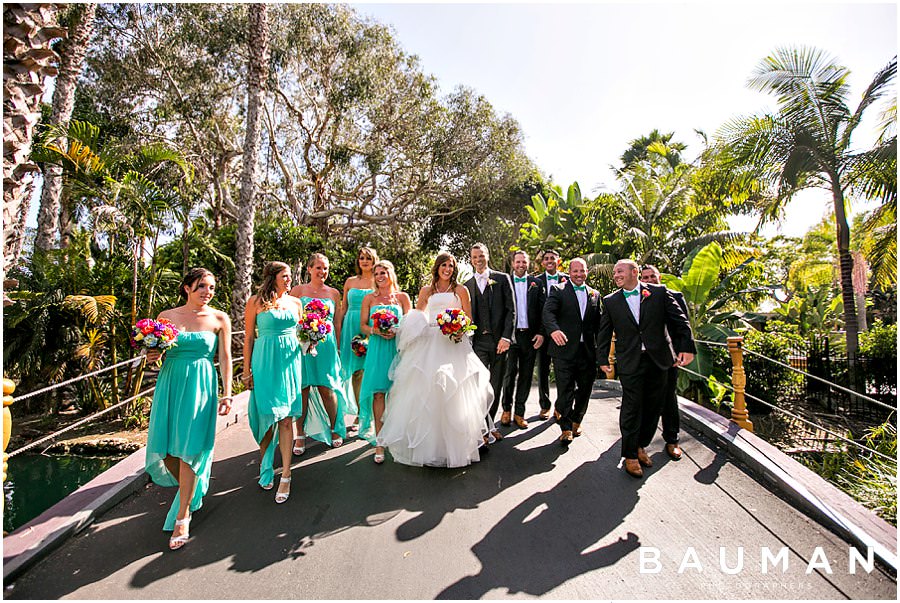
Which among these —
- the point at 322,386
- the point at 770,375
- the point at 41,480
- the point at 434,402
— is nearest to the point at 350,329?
the point at 322,386

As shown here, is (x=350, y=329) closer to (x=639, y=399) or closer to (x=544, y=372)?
(x=544, y=372)

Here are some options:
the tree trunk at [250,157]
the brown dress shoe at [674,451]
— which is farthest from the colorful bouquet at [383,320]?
the tree trunk at [250,157]

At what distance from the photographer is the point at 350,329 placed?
20.9 feet

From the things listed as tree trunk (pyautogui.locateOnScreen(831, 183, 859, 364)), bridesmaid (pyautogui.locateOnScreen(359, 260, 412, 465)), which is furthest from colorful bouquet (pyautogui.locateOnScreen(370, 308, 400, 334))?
tree trunk (pyautogui.locateOnScreen(831, 183, 859, 364))

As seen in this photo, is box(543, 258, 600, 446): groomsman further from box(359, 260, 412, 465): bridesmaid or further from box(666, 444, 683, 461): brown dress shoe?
box(359, 260, 412, 465): bridesmaid

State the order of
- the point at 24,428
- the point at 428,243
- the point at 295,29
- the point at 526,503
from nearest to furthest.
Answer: the point at 526,503 < the point at 24,428 < the point at 295,29 < the point at 428,243

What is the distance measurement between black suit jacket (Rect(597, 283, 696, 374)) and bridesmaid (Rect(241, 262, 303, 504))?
318 centimetres

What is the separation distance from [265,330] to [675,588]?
3.87 m

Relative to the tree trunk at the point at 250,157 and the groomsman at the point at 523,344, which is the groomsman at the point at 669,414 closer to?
the groomsman at the point at 523,344

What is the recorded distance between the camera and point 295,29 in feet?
57.6

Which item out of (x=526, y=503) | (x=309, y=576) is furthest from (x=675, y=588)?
(x=309, y=576)

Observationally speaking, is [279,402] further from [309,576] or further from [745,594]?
[745,594]

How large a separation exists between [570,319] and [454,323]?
5.51ft

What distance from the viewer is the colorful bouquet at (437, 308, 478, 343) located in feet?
15.9
